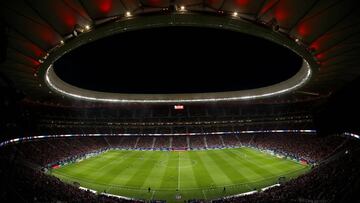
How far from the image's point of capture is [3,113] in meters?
17.2

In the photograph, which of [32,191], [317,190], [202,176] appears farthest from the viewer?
[202,176]

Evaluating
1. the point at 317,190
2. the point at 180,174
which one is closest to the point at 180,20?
the point at 317,190

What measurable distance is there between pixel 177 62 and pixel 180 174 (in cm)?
2150

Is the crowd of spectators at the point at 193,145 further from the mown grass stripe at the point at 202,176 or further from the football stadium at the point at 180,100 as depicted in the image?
the mown grass stripe at the point at 202,176

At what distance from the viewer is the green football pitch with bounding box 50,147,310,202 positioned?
103 ft

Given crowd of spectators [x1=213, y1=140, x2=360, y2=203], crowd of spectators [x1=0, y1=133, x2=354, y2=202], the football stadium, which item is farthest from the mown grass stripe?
crowd of spectators [x1=213, y1=140, x2=360, y2=203]

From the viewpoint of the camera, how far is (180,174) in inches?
1569

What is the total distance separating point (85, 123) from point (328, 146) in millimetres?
56235

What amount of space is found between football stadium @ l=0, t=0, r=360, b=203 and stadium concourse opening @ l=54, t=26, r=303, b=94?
0.30m

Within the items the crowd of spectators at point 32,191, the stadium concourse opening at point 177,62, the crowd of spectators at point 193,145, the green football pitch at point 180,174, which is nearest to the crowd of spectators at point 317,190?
the crowd of spectators at point 193,145

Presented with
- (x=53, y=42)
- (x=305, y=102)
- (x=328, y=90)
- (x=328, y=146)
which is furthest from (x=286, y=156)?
(x=53, y=42)

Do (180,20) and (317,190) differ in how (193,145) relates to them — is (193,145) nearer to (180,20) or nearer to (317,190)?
(317,190)

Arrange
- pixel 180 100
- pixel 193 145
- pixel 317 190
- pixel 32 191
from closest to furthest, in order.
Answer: pixel 317 190, pixel 32 191, pixel 193 145, pixel 180 100

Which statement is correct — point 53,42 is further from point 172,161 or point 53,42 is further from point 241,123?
point 241,123
